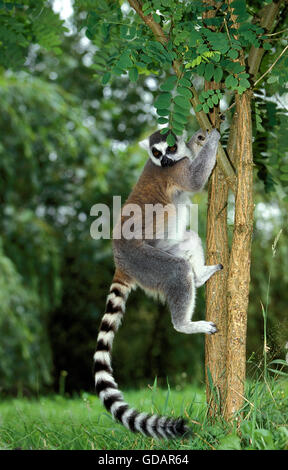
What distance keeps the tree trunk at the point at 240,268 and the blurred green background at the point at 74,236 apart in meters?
0.23

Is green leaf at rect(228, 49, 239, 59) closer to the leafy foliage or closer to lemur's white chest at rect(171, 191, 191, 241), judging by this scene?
lemur's white chest at rect(171, 191, 191, 241)

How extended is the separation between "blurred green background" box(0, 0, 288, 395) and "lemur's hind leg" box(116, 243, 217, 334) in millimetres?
470

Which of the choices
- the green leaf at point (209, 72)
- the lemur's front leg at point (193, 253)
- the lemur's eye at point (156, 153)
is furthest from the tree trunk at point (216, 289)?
the lemur's eye at point (156, 153)

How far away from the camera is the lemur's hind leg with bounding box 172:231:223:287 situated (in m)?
2.93

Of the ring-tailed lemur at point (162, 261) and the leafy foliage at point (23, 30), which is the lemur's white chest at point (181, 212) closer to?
the ring-tailed lemur at point (162, 261)

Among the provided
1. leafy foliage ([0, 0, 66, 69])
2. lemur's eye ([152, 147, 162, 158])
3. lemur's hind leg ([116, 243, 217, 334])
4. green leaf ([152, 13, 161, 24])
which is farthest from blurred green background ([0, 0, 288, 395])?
green leaf ([152, 13, 161, 24])

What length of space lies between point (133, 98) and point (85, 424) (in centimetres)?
801

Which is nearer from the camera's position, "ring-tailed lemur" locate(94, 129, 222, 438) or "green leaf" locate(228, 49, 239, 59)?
"green leaf" locate(228, 49, 239, 59)

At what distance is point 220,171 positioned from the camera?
300 centimetres

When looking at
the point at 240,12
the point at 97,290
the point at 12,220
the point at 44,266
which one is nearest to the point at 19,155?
the point at 12,220

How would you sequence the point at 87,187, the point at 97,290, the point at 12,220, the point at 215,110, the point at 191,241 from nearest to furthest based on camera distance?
the point at 215,110 → the point at 191,241 → the point at 12,220 → the point at 87,187 → the point at 97,290

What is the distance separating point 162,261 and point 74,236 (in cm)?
595

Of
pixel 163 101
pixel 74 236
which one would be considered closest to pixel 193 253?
pixel 163 101

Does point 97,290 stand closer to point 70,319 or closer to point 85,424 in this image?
point 70,319
